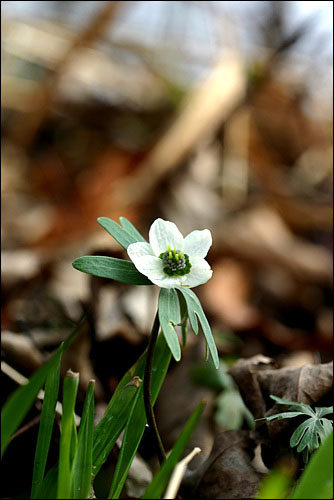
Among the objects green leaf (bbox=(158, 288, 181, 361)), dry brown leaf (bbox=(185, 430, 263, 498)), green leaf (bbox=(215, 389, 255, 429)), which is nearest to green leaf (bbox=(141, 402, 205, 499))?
green leaf (bbox=(158, 288, 181, 361))

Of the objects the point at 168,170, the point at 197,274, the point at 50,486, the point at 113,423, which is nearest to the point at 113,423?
the point at 113,423

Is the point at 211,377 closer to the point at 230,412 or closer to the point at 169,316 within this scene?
the point at 230,412

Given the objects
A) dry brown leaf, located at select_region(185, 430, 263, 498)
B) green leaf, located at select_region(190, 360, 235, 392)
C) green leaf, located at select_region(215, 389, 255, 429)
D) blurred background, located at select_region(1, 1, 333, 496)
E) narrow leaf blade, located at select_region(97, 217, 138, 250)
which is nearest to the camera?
narrow leaf blade, located at select_region(97, 217, 138, 250)

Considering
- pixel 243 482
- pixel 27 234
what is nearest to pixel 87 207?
pixel 27 234

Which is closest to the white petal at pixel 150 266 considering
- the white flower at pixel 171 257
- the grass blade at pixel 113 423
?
the white flower at pixel 171 257

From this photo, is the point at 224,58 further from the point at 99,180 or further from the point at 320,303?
the point at 320,303

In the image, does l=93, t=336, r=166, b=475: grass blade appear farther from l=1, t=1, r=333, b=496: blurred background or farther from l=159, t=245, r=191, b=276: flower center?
l=1, t=1, r=333, b=496: blurred background

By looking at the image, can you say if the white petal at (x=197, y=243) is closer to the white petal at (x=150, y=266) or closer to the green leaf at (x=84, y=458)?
the white petal at (x=150, y=266)
